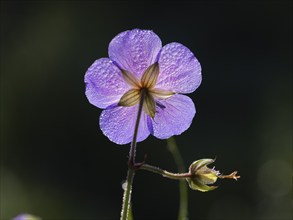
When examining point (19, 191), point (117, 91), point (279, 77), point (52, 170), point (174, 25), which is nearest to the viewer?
point (117, 91)

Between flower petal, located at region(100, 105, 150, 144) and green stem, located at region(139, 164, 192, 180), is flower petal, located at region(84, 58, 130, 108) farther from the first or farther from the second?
green stem, located at region(139, 164, 192, 180)

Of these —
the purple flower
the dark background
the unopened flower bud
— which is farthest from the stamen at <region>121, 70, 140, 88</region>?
the dark background

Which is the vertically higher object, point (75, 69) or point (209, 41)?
point (209, 41)

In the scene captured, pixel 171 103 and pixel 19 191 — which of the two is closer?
pixel 171 103

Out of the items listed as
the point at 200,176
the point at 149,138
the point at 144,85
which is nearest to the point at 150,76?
the point at 144,85

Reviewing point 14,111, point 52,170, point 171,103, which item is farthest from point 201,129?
point 171,103

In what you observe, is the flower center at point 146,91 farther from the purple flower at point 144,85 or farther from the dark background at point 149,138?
the dark background at point 149,138

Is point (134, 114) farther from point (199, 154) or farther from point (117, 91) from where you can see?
point (199, 154)
